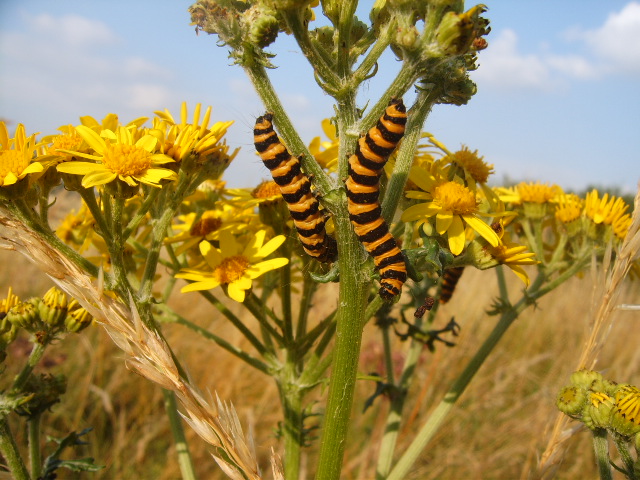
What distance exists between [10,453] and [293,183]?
1.88 metres

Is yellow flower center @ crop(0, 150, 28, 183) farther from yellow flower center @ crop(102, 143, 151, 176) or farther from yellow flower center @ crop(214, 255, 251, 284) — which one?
yellow flower center @ crop(214, 255, 251, 284)

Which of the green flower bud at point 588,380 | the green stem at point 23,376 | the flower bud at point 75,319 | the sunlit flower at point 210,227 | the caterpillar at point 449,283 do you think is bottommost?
the green flower bud at point 588,380

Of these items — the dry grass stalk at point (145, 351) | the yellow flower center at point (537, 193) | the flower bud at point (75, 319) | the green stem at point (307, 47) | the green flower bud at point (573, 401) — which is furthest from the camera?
the yellow flower center at point (537, 193)

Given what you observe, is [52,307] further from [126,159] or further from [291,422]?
[291,422]

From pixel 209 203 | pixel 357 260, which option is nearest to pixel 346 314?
pixel 357 260

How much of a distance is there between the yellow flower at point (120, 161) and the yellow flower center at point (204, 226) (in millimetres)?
677

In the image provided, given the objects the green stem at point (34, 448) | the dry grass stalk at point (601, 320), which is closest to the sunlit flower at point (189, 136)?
the green stem at point (34, 448)

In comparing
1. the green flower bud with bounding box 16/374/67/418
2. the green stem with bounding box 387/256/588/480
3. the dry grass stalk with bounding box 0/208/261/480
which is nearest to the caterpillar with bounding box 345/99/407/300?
the dry grass stalk with bounding box 0/208/261/480

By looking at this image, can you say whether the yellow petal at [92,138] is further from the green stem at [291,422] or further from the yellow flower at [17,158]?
the green stem at [291,422]

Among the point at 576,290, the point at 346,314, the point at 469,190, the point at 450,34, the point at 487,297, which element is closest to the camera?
the point at 450,34

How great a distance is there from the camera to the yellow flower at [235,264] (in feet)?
9.11

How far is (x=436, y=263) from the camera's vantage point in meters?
2.30

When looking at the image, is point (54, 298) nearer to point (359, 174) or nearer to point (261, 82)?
point (261, 82)

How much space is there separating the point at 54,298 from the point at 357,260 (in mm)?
1874
